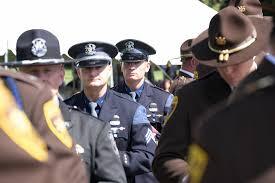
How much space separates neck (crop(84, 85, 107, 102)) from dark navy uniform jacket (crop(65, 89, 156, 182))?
4 cm

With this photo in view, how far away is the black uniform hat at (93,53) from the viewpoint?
502cm

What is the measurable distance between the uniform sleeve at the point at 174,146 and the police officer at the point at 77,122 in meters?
0.51

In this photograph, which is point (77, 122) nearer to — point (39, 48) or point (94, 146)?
point (94, 146)

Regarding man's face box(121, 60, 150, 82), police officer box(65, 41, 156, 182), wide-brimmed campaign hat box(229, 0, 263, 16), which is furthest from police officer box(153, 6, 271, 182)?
man's face box(121, 60, 150, 82)

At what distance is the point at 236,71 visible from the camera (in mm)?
3174

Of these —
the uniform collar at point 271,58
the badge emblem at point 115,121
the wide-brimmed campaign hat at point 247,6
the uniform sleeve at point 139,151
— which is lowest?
the uniform sleeve at point 139,151

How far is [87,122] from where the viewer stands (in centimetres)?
384

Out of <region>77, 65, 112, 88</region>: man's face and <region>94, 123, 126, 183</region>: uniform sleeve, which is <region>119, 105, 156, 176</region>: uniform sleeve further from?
<region>94, 123, 126, 183</region>: uniform sleeve

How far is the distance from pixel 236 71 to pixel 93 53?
2160 mm

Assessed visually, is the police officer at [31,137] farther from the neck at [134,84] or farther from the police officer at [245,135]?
the neck at [134,84]

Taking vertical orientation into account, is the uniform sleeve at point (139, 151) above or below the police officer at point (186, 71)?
above

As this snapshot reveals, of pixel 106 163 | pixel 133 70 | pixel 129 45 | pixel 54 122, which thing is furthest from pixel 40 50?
pixel 129 45

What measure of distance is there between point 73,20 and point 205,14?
3.00 meters

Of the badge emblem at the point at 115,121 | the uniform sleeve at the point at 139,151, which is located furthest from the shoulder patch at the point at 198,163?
the badge emblem at the point at 115,121
